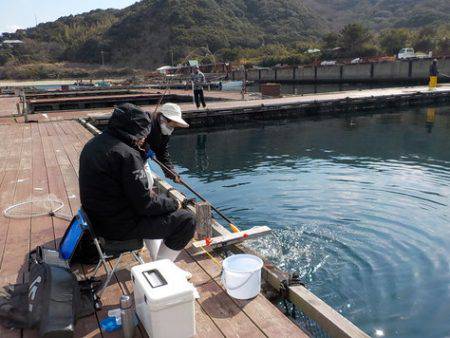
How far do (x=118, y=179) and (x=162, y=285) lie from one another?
2.59ft

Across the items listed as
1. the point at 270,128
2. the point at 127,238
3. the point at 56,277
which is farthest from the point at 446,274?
the point at 270,128

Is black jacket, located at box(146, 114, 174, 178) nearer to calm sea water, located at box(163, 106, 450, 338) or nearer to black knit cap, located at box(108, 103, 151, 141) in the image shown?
black knit cap, located at box(108, 103, 151, 141)

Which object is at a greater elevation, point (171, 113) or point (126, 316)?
point (171, 113)

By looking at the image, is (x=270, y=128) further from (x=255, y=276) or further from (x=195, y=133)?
(x=255, y=276)

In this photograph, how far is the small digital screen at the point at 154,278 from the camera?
2.38m

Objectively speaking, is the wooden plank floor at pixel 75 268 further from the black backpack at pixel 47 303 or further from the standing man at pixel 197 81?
the standing man at pixel 197 81

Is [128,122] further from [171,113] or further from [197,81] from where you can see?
[197,81]

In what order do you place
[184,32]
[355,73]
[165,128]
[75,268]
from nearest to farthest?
[75,268] → [165,128] → [355,73] → [184,32]

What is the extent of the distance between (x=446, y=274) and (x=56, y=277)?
14.8ft

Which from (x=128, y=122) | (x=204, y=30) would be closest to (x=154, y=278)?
(x=128, y=122)

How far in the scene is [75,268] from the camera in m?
3.40

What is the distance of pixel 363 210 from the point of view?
7.01 m

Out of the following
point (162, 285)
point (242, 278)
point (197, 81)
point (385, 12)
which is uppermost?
point (385, 12)

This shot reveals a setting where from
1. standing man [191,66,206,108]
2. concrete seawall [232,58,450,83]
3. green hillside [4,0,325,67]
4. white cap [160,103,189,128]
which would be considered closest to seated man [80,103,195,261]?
white cap [160,103,189,128]
